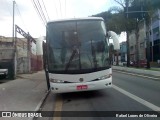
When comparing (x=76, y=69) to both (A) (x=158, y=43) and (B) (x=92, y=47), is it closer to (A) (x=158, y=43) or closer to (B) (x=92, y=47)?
(B) (x=92, y=47)

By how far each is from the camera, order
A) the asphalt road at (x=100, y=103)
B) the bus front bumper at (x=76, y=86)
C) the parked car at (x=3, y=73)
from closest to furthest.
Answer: the asphalt road at (x=100, y=103)
the bus front bumper at (x=76, y=86)
the parked car at (x=3, y=73)

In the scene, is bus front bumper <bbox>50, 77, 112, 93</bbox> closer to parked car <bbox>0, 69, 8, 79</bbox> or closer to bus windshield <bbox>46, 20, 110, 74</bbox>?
bus windshield <bbox>46, 20, 110, 74</bbox>

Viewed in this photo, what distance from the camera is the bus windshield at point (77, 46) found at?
13273 mm

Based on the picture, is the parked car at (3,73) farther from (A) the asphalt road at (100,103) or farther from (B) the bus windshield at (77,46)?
(B) the bus windshield at (77,46)

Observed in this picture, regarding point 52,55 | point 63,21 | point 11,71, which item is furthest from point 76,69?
point 11,71

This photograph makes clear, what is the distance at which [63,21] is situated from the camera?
13.8 m

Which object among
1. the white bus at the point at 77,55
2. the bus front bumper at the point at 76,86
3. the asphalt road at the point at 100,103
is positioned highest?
the white bus at the point at 77,55

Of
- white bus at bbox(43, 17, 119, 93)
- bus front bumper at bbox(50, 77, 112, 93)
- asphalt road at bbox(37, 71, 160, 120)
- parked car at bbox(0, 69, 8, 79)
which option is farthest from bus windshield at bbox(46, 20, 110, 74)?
parked car at bbox(0, 69, 8, 79)

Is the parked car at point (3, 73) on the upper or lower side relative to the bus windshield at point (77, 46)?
lower

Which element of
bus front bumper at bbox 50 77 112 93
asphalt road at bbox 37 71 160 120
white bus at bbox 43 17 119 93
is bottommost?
asphalt road at bbox 37 71 160 120

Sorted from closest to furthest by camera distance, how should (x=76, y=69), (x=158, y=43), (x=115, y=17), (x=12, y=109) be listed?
(x=12, y=109), (x=76, y=69), (x=115, y=17), (x=158, y=43)

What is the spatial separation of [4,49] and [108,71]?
17.5 meters

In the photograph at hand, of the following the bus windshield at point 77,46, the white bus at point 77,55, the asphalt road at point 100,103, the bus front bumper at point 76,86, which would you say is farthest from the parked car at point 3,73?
the bus front bumper at point 76,86

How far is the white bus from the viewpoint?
1323 centimetres
